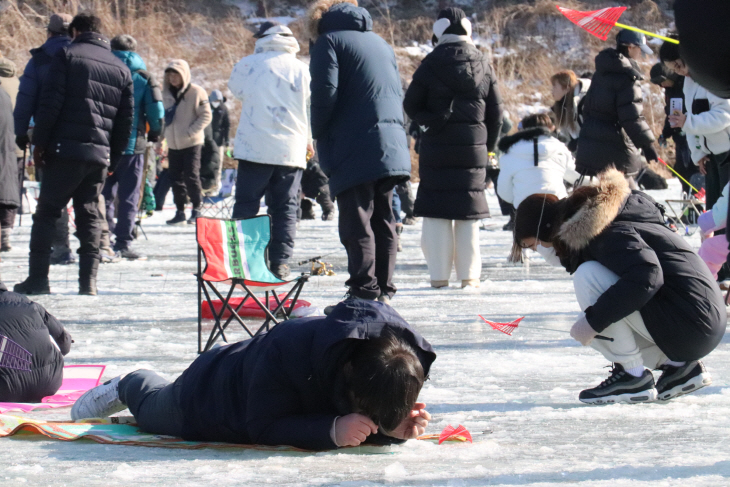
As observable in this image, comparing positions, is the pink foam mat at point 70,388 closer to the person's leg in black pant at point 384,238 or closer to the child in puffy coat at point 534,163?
the person's leg in black pant at point 384,238

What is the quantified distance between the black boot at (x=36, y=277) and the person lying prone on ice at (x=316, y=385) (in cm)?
392

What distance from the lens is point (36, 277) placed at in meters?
7.07

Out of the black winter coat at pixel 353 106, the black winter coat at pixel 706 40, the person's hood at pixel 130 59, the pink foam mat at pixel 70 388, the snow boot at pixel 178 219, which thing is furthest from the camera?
the snow boot at pixel 178 219

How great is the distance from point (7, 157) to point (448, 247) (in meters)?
3.03

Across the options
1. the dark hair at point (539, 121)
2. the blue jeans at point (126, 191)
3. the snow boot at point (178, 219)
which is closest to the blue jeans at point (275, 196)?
the blue jeans at point (126, 191)

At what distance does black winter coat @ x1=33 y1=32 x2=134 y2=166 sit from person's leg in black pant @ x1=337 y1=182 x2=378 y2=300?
1801 millimetres

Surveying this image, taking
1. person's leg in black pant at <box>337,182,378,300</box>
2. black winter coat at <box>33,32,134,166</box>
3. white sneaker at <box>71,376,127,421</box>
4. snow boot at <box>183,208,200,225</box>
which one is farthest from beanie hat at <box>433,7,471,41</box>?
snow boot at <box>183,208,200,225</box>

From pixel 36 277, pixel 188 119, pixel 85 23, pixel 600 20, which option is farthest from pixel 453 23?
pixel 188 119

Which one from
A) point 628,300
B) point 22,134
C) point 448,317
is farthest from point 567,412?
A: point 22,134

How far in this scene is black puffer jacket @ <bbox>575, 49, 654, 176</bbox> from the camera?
26.3ft

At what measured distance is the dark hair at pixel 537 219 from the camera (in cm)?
404

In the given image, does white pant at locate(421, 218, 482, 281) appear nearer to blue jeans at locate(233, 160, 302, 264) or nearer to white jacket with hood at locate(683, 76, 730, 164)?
blue jeans at locate(233, 160, 302, 264)

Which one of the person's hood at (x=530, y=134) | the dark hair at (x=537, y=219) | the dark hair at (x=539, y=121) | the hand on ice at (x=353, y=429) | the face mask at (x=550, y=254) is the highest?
the dark hair at (x=539, y=121)

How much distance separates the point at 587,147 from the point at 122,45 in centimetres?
401
